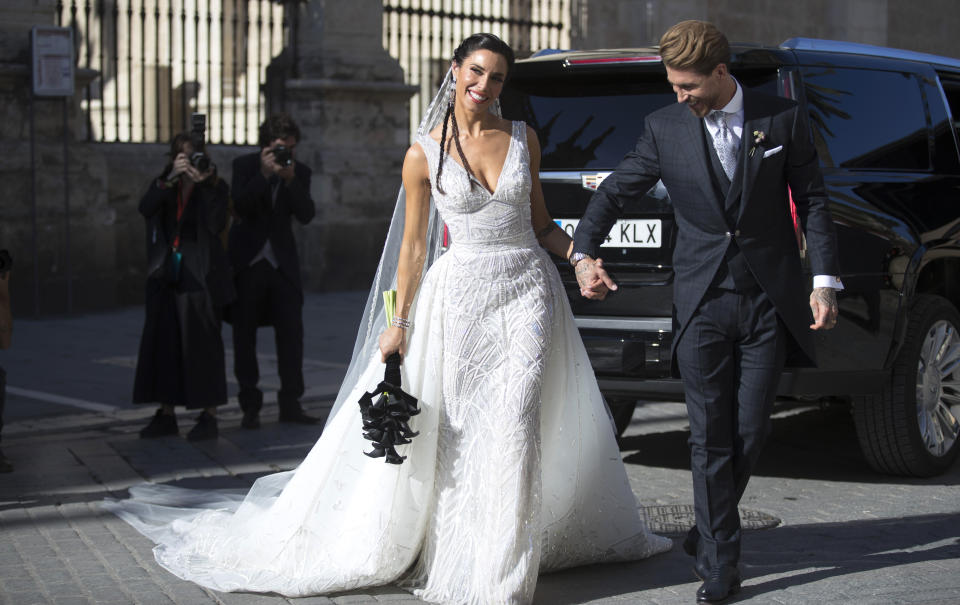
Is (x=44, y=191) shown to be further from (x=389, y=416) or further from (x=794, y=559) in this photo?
(x=794, y=559)

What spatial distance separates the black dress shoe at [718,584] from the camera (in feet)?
14.3

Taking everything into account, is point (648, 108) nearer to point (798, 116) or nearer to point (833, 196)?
point (833, 196)

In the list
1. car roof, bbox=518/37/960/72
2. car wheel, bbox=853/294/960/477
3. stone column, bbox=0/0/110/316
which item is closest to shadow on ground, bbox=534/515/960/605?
car wheel, bbox=853/294/960/477

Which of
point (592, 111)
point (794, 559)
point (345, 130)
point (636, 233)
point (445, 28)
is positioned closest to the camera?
point (794, 559)

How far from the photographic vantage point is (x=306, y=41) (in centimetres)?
1459

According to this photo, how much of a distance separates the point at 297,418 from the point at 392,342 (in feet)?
10.8

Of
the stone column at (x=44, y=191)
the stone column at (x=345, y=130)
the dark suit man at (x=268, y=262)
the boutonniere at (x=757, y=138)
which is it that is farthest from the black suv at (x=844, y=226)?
the stone column at (x=345, y=130)

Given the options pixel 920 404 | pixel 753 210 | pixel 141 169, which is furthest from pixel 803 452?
pixel 141 169

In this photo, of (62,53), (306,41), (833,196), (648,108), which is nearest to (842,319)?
(833,196)

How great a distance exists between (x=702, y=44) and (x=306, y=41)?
35.7ft

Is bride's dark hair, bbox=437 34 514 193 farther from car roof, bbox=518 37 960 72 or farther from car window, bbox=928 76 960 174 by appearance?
car window, bbox=928 76 960 174

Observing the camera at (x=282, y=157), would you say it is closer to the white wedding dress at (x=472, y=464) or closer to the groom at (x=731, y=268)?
the white wedding dress at (x=472, y=464)

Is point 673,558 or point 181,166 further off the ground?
point 181,166

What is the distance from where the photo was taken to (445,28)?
16.7m
